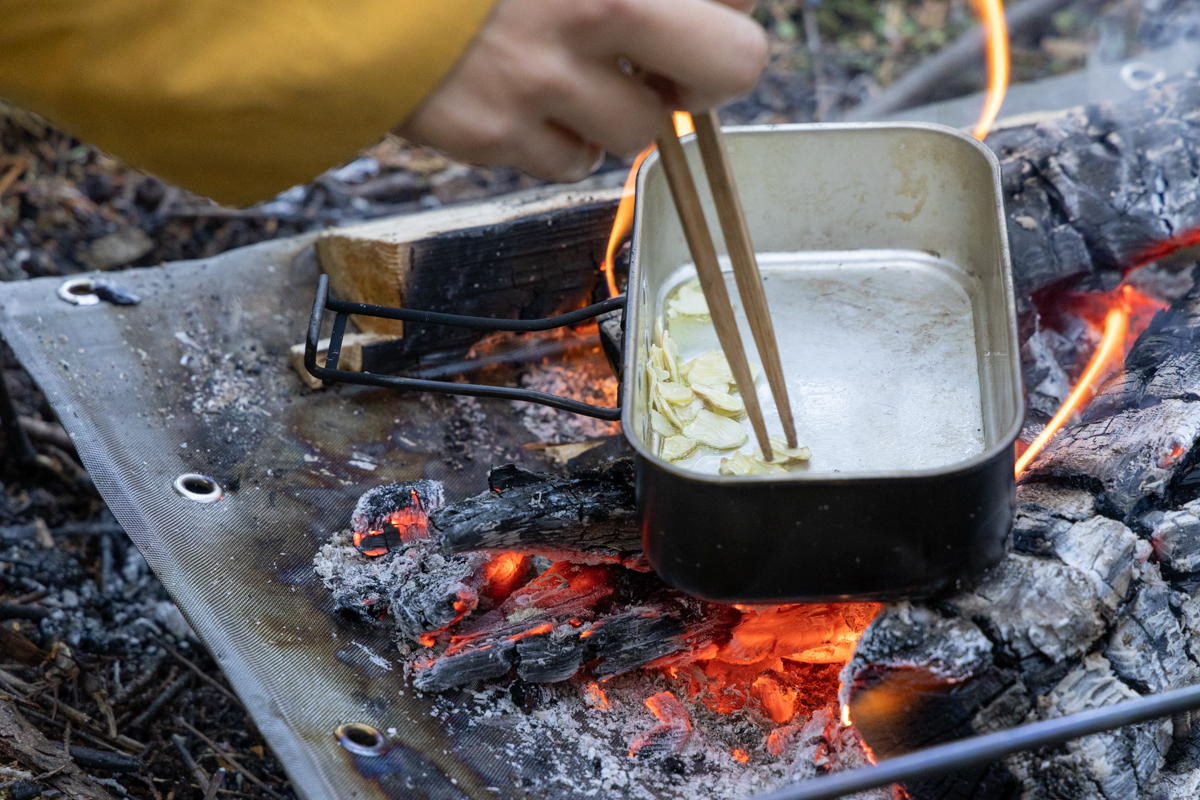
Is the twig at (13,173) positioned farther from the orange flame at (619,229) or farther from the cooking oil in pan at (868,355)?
the cooking oil in pan at (868,355)

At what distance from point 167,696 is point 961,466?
4.89ft

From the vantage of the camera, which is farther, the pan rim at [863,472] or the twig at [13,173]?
the twig at [13,173]

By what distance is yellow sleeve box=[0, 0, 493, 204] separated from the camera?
708 mm

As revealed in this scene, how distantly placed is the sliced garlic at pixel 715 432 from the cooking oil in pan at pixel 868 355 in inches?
0.5

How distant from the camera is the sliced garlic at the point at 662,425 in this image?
5.22ft

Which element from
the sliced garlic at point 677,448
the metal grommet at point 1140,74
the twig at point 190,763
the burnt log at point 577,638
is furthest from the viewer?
the metal grommet at point 1140,74

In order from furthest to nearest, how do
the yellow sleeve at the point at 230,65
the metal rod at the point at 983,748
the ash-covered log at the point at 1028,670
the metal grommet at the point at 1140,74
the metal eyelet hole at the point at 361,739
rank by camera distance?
the metal grommet at the point at 1140,74, the metal eyelet hole at the point at 361,739, the ash-covered log at the point at 1028,670, the metal rod at the point at 983,748, the yellow sleeve at the point at 230,65

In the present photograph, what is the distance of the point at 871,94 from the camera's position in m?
3.61

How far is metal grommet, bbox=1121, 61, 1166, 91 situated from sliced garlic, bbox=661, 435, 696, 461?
195 cm

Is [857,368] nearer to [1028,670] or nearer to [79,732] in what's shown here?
[1028,670]

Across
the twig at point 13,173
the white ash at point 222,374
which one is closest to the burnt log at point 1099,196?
the white ash at point 222,374

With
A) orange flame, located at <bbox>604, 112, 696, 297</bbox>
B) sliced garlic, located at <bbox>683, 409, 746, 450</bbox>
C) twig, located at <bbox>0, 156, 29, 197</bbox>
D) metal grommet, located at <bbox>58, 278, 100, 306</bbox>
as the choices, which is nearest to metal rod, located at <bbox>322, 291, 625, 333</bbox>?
sliced garlic, located at <bbox>683, 409, 746, 450</bbox>

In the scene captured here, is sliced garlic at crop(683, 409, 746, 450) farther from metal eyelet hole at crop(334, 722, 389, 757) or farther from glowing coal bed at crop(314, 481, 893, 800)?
metal eyelet hole at crop(334, 722, 389, 757)

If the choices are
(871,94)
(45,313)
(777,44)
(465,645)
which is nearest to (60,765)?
(465,645)
